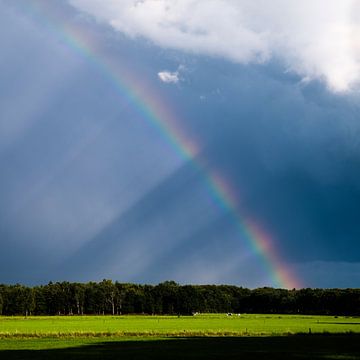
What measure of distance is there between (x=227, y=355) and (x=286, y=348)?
829 centimetres

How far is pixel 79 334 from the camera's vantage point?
6875 centimetres

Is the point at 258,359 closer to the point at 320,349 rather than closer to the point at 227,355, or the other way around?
the point at 227,355

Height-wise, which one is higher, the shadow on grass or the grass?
the grass

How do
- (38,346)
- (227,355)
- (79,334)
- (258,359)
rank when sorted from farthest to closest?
(79,334) → (38,346) → (227,355) → (258,359)

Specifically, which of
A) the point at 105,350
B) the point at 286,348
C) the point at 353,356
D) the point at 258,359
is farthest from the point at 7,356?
the point at 353,356

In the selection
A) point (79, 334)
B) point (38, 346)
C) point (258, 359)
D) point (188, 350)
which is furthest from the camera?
point (79, 334)

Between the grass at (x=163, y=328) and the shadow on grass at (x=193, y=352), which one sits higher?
the grass at (x=163, y=328)

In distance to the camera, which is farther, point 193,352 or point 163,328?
point 163,328

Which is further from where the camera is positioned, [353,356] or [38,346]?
[38,346]

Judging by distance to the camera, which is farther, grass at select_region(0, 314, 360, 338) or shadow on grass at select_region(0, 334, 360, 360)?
grass at select_region(0, 314, 360, 338)

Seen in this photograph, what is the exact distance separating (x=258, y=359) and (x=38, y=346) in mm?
23905

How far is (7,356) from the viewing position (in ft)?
136

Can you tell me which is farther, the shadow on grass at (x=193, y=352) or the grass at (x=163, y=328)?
the grass at (x=163, y=328)

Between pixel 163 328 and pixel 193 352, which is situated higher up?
pixel 163 328
